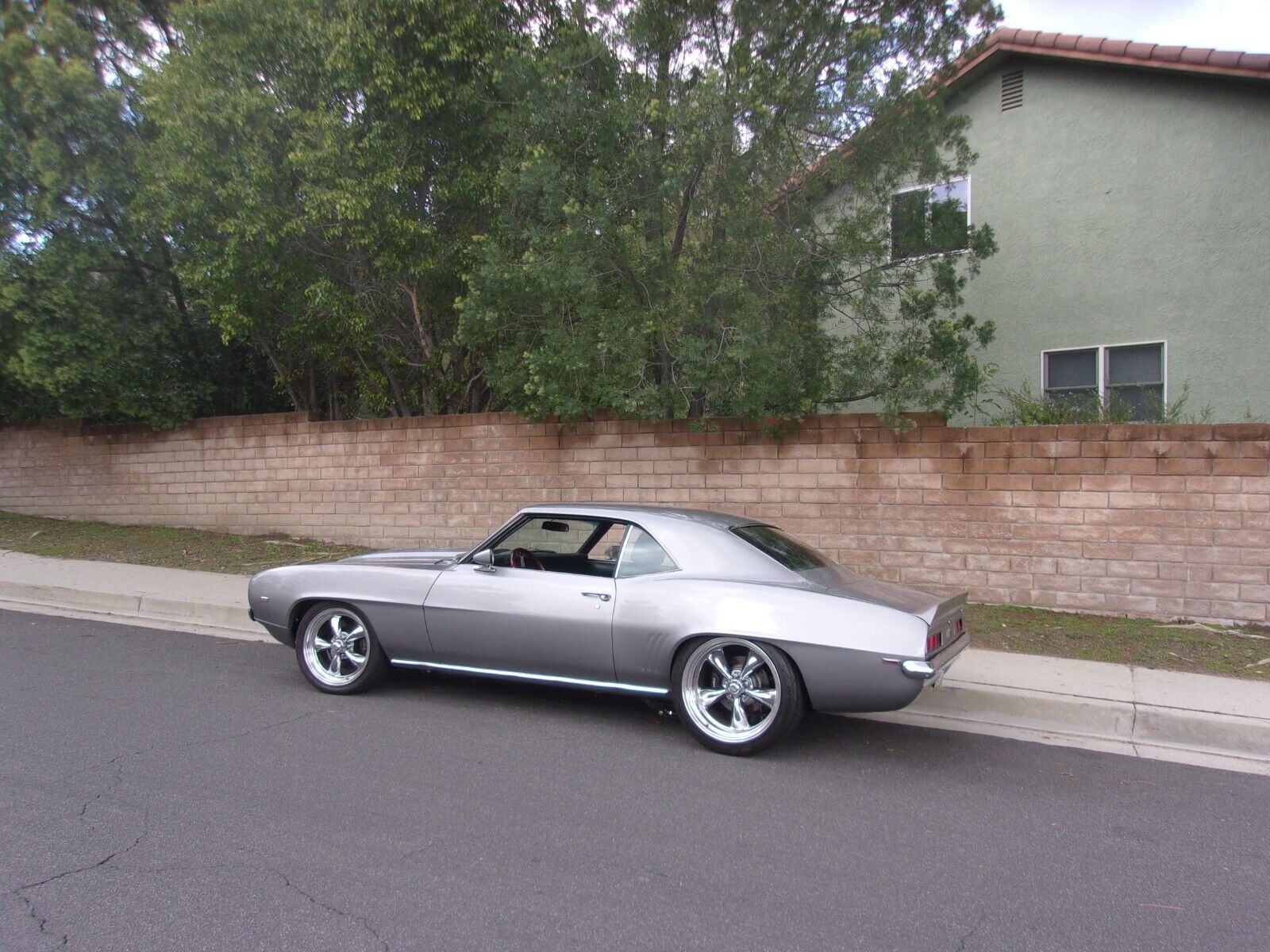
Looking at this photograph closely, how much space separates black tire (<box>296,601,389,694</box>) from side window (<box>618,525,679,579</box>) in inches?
70.0

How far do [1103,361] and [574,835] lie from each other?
9807mm

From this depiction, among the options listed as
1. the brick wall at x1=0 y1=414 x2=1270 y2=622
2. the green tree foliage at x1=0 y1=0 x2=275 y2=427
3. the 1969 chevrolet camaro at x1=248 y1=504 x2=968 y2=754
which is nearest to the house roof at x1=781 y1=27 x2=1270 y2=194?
the brick wall at x1=0 y1=414 x2=1270 y2=622

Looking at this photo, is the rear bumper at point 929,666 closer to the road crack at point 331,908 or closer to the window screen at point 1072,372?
the road crack at point 331,908

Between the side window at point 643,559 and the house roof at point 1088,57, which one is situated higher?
the house roof at point 1088,57

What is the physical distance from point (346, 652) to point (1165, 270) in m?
10.1

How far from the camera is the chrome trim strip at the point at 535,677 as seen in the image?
5168mm

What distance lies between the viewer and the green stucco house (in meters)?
10.2

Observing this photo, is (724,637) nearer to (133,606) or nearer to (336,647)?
(336,647)

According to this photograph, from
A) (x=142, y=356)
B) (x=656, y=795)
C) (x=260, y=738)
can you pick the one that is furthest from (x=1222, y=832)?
(x=142, y=356)

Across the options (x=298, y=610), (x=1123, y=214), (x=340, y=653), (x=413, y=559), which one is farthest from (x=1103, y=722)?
(x=1123, y=214)

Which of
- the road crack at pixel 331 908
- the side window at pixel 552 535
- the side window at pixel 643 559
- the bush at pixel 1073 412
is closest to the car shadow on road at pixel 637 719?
the side window at pixel 643 559

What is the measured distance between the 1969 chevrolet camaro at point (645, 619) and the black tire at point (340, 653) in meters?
0.01

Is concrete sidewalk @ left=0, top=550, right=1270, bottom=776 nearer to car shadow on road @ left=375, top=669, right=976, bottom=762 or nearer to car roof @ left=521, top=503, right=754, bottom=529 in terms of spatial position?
car shadow on road @ left=375, top=669, right=976, bottom=762

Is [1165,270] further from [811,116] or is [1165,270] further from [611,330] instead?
[611,330]
